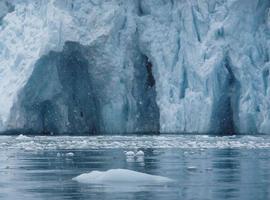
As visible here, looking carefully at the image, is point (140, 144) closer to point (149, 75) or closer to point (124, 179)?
point (124, 179)

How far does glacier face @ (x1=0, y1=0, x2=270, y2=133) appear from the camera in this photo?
33688mm

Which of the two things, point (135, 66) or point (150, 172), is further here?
point (135, 66)

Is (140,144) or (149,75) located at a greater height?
(149,75)

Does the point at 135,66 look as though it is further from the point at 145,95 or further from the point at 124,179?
the point at 124,179

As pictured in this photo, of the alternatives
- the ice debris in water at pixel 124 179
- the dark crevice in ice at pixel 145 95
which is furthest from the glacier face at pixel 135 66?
the ice debris in water at pixel 124 179

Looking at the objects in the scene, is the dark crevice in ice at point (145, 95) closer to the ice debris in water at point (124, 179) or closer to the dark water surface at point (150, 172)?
the dark water surface at point (150, 172)

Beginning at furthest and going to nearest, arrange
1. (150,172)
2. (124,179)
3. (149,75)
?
(149,75)
(150,172)
(124,179)

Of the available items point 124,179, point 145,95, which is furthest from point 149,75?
point 124,179

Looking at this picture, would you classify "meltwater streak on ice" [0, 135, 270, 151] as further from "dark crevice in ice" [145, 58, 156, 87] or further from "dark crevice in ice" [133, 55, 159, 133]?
"dark crevice in ice" [145, 58, 156, 87]

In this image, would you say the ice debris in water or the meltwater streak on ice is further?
the meltwater streak on ice

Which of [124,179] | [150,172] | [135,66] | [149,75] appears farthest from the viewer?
[149,75]

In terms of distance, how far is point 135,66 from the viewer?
38.3 metres

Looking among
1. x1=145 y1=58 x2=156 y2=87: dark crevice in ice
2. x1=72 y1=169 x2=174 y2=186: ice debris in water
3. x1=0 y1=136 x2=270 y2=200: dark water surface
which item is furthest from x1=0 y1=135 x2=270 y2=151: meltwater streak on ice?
x1=145 y1=58 x2=156 y2=87: dark crevice in ice

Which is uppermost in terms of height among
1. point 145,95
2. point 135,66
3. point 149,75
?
point 135,66
